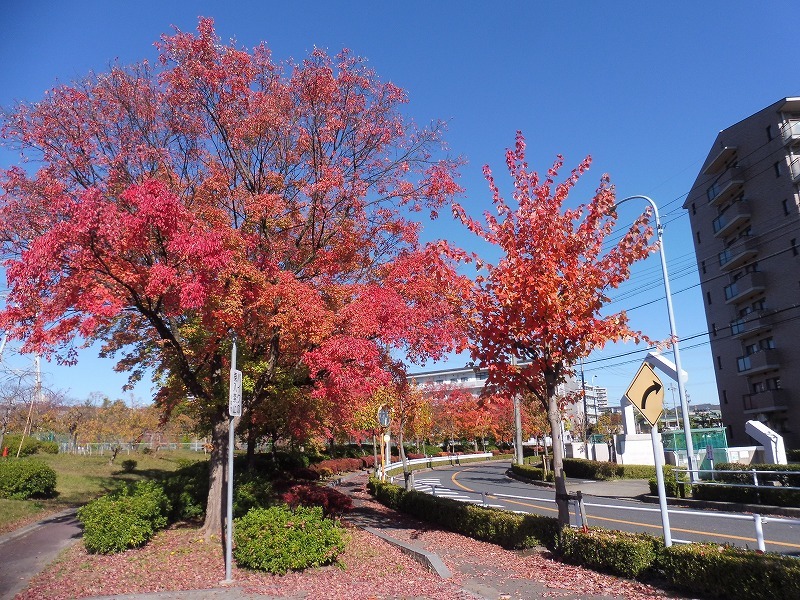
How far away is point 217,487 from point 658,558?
866 centimetres

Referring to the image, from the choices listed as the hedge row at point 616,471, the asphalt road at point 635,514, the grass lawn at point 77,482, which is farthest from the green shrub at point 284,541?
the hedge row at point 616,471

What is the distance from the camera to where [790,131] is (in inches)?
1357

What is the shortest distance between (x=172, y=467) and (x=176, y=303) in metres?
27.1

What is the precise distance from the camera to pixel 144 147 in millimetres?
11672

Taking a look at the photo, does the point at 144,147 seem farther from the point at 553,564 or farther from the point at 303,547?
the point at 553,564

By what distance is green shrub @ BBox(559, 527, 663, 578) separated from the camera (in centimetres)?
774

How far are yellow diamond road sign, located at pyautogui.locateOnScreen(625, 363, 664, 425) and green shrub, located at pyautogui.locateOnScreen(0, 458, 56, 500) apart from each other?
63.0ft

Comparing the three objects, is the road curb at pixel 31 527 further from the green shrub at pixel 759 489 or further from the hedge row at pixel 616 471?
the hedge row at pixel 616 471

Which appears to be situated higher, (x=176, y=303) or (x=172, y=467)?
(x=176, y=303)

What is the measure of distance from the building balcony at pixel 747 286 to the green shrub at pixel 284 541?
124ft

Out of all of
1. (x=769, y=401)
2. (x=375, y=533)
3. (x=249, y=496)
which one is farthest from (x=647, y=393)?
Result: (x=769, y=401)

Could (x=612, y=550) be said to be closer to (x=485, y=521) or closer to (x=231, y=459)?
(x=485, y=521)

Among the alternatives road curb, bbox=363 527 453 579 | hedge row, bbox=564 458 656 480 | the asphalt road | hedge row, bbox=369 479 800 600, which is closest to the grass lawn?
road curb, bbox=363 527 453 579

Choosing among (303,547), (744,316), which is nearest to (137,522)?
(303,547)
